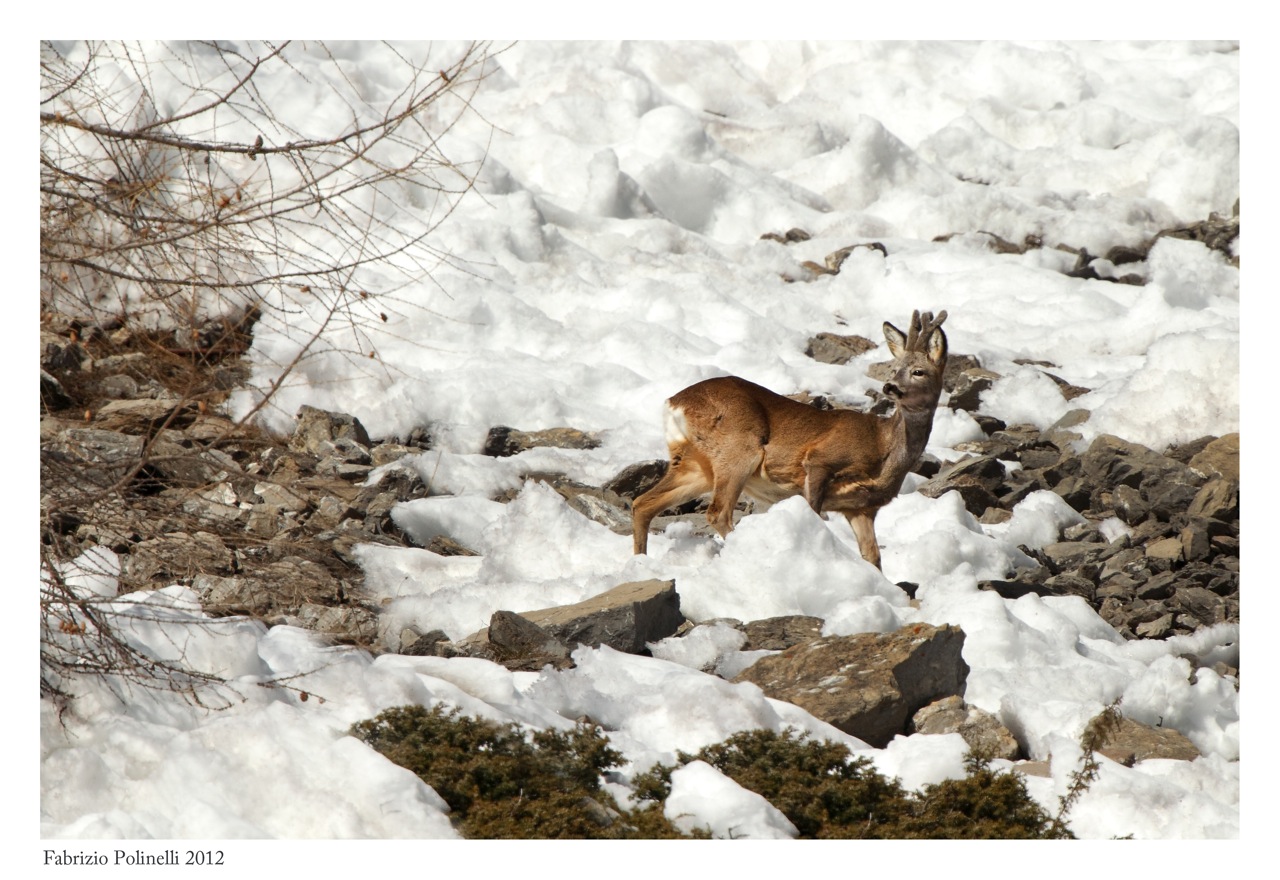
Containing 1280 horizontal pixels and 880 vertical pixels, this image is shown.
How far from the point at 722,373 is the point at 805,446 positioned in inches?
130

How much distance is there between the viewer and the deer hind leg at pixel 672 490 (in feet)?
30.5

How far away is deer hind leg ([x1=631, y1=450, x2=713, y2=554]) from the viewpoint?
9.30m

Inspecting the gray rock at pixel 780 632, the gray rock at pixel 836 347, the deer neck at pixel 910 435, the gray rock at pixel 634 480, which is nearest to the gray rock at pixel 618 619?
the gray rock at pixel 780 632

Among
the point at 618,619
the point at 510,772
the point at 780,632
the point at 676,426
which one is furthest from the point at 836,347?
the point at 510,772

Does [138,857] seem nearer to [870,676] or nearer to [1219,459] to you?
[870,676]

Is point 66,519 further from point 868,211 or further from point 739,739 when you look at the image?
point 868,211

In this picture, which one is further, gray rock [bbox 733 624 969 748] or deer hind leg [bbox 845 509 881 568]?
deer hind leg [bbox 845 509 881 568]

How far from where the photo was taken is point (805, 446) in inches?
376

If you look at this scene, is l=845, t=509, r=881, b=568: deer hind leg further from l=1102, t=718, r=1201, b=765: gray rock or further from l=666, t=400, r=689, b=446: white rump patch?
l=1102, t=718, r=1201, b=765: gray rock

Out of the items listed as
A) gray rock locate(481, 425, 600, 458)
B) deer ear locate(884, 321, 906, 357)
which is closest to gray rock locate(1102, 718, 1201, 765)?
deer ear locate(884, 321, 906, 357)

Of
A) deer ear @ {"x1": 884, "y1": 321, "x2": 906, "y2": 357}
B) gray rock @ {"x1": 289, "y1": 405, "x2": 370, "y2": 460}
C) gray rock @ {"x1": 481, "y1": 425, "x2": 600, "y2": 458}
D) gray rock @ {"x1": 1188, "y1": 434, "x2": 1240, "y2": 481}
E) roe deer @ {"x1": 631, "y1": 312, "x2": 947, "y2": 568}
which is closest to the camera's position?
roe deer @ {"x1": 631, "y1": 312, "x2": 947, "y2": 568}

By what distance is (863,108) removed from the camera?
18969mm

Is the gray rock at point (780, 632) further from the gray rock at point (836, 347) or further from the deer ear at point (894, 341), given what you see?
the gray rock at point (836, 347)

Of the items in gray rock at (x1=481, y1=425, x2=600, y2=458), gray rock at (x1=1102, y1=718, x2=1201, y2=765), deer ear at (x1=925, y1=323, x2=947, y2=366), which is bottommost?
gray rock at (x1=1102, y1=718, x2=1201, y2=765)
